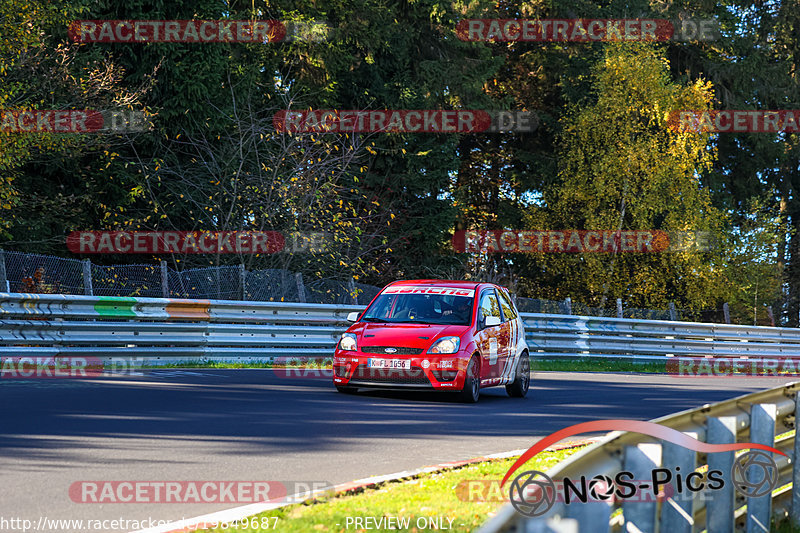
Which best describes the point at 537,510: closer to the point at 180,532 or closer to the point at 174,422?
the point at 180,532

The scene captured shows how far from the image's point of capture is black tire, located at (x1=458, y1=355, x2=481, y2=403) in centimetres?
1420

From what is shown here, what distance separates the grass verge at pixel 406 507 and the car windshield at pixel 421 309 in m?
6.99

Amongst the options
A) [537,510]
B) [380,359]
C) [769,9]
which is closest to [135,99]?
[380,359]

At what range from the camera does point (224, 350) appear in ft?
62.9

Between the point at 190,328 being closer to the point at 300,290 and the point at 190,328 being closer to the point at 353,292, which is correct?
the point at 300,290

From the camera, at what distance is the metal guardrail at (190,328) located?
53.2 feet

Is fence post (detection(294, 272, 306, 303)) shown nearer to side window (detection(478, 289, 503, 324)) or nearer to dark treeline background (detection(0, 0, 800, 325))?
dark treeline background (detection(0, 0, 800, 325))

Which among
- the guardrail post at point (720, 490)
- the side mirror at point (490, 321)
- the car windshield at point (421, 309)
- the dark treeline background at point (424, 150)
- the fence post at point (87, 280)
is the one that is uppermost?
the dark treeline background at point (424, 150)

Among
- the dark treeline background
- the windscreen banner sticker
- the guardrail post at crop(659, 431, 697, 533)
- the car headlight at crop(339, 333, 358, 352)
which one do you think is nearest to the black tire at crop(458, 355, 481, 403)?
the windscreen banner sticker

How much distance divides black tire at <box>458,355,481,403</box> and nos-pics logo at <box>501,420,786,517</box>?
782cm

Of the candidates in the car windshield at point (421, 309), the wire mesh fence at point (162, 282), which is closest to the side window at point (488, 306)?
the car windshield at point (421, 309)

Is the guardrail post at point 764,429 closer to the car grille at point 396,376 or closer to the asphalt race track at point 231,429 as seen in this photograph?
the asphalt race track at point 231,429

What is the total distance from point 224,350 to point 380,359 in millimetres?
5907

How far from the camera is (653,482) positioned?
4.41 meters
